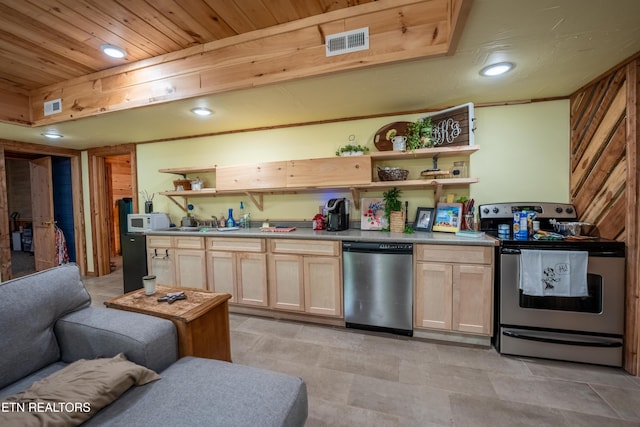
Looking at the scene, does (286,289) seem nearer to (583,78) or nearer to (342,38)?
(342,38)

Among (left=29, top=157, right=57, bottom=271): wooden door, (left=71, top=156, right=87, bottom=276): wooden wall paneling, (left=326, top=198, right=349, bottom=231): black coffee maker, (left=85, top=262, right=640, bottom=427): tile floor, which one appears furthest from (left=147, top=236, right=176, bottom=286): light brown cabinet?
(left=29, top=157, right=57, bottom=271): wooden door

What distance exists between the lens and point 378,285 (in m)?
2.33

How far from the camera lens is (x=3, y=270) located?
11.6ft

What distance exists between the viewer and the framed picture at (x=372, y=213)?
110 inches

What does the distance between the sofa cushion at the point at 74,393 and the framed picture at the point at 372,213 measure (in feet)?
7.23

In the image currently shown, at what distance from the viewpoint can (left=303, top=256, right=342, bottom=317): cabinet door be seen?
2455 mm

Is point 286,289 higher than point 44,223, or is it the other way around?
point 44,223

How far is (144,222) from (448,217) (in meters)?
3.70

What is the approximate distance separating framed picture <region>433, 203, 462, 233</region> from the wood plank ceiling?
1907mm

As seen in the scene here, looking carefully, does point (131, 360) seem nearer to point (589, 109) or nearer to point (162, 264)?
point (162, 264)

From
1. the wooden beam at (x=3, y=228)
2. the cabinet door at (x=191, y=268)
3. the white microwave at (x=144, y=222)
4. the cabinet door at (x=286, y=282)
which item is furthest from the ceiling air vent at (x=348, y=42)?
the wooden beam at (x=3, y=228)

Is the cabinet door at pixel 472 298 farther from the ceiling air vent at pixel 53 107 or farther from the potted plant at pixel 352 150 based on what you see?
the ceiling air vent at pixel 53 107

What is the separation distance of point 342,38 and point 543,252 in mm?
2112

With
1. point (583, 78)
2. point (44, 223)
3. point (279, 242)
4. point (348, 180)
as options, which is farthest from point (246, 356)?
point (44, 223)
